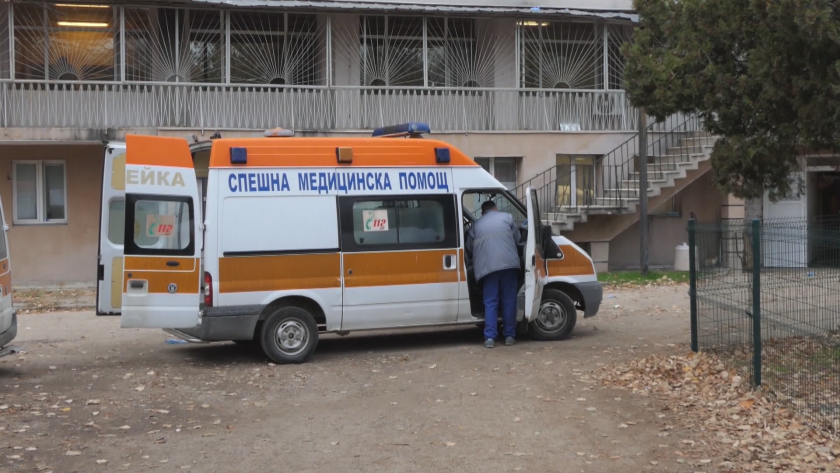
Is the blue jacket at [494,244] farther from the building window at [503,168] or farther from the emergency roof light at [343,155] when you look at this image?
the building window at [503,168]

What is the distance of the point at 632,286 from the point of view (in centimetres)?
1775

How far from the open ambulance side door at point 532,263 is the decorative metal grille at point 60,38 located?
37.2ft

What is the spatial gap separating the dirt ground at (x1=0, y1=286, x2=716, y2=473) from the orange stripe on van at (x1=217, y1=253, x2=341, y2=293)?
2.88ft

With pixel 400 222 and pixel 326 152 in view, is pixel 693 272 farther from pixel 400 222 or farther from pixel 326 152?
pixel 326 152

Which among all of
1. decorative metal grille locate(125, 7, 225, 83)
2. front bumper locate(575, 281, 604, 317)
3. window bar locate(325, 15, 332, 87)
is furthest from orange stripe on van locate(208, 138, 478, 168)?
decorative metal grille locate(125, 7, 225, 83)

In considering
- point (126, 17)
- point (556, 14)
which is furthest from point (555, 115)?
point (126, 17)

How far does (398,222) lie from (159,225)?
8.61 ft

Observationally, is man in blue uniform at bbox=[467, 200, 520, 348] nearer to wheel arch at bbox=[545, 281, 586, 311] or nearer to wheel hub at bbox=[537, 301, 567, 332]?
wheel hub at bbox=[537, 301, 567, 332]

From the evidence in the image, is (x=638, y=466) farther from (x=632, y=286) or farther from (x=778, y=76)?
(x=632, y=286)

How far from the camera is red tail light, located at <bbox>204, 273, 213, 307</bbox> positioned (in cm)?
964

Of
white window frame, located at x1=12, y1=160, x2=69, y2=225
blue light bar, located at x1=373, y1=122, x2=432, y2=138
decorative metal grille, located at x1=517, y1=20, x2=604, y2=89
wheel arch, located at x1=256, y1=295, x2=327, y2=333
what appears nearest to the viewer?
wheel arch, located at x1=256, y1=295, x2=327, y2=333

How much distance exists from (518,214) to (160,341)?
16.0 ft

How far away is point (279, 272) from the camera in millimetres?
9945

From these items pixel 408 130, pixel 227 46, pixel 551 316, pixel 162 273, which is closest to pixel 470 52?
pixel 227 46
